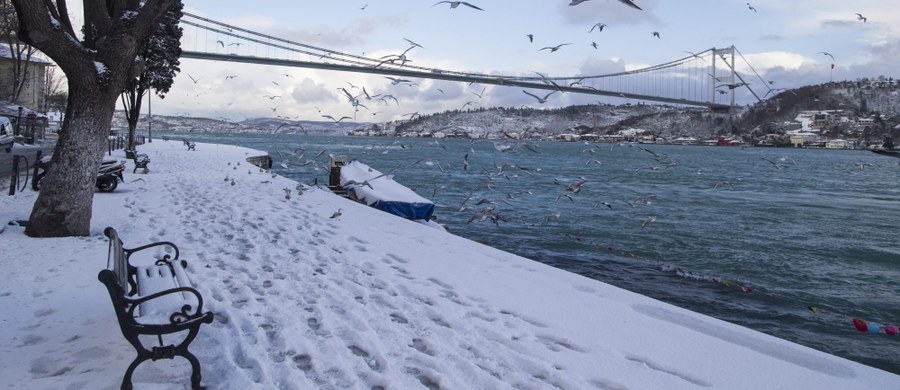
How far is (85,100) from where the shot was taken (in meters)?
6.55

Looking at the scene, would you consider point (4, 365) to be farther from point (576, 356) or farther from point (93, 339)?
point (576, 356)

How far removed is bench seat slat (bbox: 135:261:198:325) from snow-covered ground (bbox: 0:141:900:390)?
14.3 inches

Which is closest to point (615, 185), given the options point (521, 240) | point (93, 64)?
point (521, 240)

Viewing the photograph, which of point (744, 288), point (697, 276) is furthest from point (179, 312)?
point (697, 276)

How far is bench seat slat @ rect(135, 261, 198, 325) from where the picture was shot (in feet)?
10.5

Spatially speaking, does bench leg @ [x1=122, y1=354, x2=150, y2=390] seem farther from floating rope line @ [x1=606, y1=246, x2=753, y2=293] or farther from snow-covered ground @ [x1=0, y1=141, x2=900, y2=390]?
floating rope line @ [x1=606, y1=246, x2=753, y2=293]

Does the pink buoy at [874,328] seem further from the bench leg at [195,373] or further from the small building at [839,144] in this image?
the small building at [839,144]

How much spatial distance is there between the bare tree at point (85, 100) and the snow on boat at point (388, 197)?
666 cm

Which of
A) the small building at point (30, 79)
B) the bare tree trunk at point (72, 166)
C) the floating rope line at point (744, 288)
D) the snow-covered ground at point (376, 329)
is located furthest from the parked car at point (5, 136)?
the small building at point (30, 79)

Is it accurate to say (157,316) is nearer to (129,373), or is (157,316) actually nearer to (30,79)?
(129,373)

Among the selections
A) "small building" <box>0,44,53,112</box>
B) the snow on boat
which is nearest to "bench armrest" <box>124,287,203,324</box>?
the snow on boat

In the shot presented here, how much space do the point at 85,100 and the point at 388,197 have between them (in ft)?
24.0

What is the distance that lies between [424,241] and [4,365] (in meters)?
5.67

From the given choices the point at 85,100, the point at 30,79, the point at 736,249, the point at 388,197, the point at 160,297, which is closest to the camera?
the point at 160,297
